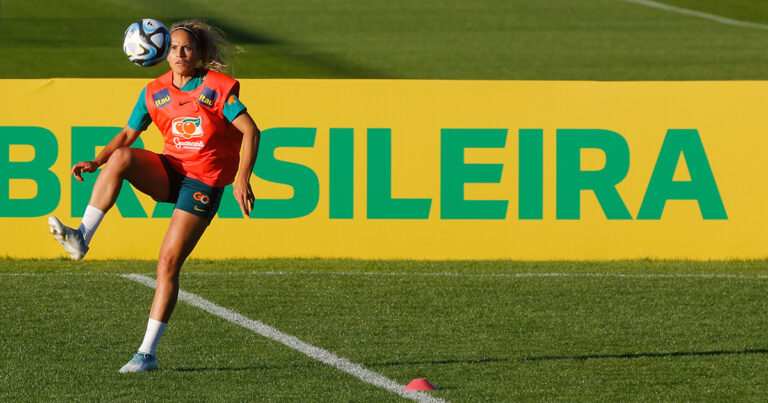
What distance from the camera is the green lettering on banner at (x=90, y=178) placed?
10.8 metres

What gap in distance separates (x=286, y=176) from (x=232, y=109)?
15.4ft

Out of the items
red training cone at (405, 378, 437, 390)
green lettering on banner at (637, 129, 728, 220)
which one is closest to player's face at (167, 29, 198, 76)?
red training cone at (405, 378, 437, 390)

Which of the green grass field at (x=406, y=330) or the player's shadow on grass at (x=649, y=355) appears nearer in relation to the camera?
the green grass field at (x=406, y=330)

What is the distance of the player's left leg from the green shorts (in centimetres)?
3

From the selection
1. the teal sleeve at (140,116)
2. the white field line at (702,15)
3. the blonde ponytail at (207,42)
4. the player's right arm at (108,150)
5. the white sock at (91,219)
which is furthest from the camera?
the white field line at (702,15)

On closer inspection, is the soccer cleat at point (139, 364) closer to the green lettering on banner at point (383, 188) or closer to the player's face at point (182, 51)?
the player's face at point (182, 51)

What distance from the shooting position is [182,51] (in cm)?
638

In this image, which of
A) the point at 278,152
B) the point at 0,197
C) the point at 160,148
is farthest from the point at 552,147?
the point at 0,197

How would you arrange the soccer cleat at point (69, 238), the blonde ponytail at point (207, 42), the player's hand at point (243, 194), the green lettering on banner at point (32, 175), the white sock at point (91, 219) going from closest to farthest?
the soccer cleat at point (69, 238) → the player's hand at point (243, 194) → the white sock at point (91, 219) → the blonde ponytail at point (207, 42) → the green lettering on banner at point (32, 175)

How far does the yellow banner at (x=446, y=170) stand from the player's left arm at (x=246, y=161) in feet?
15.4

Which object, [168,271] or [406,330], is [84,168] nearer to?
[168,271]

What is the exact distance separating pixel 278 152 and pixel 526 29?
17.1 metres

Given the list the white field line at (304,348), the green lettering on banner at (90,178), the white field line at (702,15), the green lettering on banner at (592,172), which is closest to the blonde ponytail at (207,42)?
the white field line at (304,348)

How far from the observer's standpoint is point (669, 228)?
10.9 m
